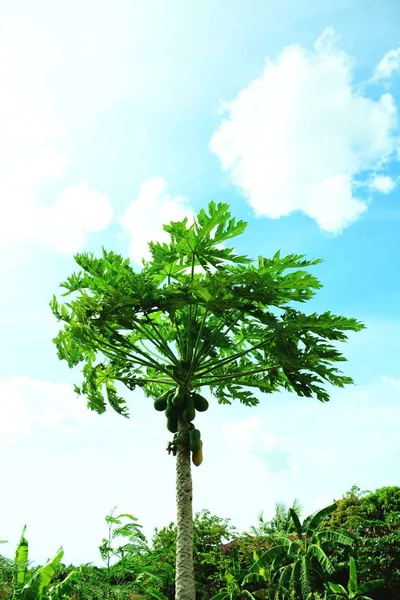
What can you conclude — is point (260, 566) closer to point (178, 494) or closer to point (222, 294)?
point (178, 494)

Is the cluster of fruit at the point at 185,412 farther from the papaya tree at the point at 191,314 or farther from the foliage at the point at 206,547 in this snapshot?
the foliage at the point at 206,547

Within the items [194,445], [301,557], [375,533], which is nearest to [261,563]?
[301,557]

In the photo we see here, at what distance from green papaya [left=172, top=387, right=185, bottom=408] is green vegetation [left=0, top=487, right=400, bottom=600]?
255cm

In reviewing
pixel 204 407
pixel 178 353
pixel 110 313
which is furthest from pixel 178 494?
pixel 110 313

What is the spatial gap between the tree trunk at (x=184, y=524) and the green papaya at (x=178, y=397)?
38 cm

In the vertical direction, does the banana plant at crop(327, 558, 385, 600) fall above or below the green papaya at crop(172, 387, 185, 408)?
below

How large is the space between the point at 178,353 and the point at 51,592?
4.74 m

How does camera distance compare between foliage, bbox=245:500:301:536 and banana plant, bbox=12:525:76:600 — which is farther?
foliage, bbox=245:500:301:536

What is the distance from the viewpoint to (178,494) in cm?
1064

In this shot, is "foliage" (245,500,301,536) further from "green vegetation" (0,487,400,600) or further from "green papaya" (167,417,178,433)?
"green papaya" (167,417,178,433)

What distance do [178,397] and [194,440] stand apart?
0.82 meters

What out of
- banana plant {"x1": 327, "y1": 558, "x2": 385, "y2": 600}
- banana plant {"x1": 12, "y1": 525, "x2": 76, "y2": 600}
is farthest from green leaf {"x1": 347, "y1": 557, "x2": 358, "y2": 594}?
banana plant {"x1": 12, "y1": 525, "x2": 76, "y2": 600}

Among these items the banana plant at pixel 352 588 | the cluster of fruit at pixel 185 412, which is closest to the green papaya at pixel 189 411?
the cluster of fruit at pixel 185 412

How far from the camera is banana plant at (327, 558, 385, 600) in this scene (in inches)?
491
